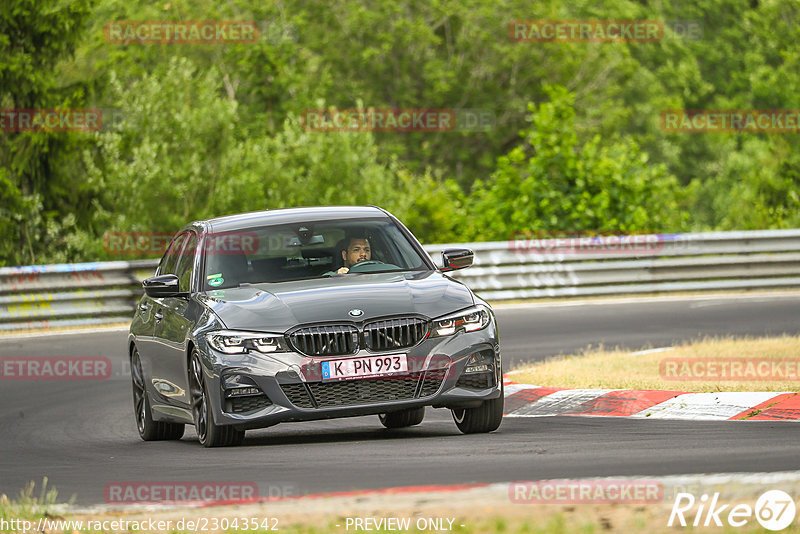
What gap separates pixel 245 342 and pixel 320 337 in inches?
17.8

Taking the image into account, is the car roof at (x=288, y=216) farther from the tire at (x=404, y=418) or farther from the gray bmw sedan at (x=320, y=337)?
the tire at (x=404, y=418)

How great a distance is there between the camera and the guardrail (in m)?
20.8

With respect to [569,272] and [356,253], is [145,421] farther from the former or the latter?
[569,272]

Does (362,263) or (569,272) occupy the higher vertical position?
(362,263)

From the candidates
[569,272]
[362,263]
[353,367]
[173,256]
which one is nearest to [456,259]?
[362,263]

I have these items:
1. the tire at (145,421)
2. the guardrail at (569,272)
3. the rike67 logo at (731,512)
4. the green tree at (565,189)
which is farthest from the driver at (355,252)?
the green tree at (565,189)

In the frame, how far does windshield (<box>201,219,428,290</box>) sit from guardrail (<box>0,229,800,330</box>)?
1077cm

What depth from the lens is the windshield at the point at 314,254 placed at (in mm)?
→ 9953

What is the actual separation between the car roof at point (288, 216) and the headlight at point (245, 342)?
62.6 inches

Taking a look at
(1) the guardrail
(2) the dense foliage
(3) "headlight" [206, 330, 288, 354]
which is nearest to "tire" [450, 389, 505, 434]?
(3) "headlight" [206, 330, 288, 354]

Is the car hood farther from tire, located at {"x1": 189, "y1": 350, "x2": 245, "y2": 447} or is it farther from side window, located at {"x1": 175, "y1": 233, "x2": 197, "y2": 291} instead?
side window, located at {"x1": 175, "y1": 233, "x2": 197, "y2": 291}

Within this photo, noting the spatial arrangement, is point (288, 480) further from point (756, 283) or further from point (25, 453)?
point (756, 283)

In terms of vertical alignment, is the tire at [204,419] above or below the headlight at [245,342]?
below

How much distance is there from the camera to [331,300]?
8.99 meters
